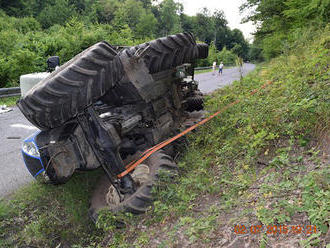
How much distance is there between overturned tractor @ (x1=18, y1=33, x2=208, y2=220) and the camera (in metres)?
2.64

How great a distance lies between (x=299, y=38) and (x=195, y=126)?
589cm

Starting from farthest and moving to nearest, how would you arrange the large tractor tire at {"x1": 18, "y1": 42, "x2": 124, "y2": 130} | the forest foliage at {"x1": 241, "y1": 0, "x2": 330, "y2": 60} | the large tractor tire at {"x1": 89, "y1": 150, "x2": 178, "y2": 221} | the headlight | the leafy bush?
the leafy bush
the forest foliage at {"x1": 241, "y1": 0, "x2": 330, "y2": 60}
the headlight
the large tractor tire at {"x1": 89, "y1": 150, "x2": 178, "y2": 221}
the large tractor tire at {"x1": 18, "y1": 42, "x2": 124, "y2": 130}

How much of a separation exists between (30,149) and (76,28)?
1732 cm

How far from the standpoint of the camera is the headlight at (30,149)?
329 cm

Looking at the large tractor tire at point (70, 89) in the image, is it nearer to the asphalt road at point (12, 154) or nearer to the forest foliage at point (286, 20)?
the asphalt road at point (12, 154)

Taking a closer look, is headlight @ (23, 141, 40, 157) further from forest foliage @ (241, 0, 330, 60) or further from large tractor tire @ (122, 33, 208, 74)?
forest foliage @ (241, 0, 330, 60)

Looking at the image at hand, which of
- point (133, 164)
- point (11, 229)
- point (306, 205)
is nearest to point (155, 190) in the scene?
point (133, 164)

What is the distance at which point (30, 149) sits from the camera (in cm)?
340

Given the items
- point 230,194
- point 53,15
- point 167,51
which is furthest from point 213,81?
point 53,15

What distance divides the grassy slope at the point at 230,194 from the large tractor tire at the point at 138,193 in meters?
0.12

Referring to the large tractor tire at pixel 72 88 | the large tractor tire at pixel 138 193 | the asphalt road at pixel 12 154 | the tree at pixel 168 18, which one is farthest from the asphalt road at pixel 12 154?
the tree at pixel 168 18

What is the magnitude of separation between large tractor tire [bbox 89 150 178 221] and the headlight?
3.32ft

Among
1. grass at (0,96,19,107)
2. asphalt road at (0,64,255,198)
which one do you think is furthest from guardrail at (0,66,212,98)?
asphalt road at (0,64,255,198)

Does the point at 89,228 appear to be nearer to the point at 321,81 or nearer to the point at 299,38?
the point at 321,81
